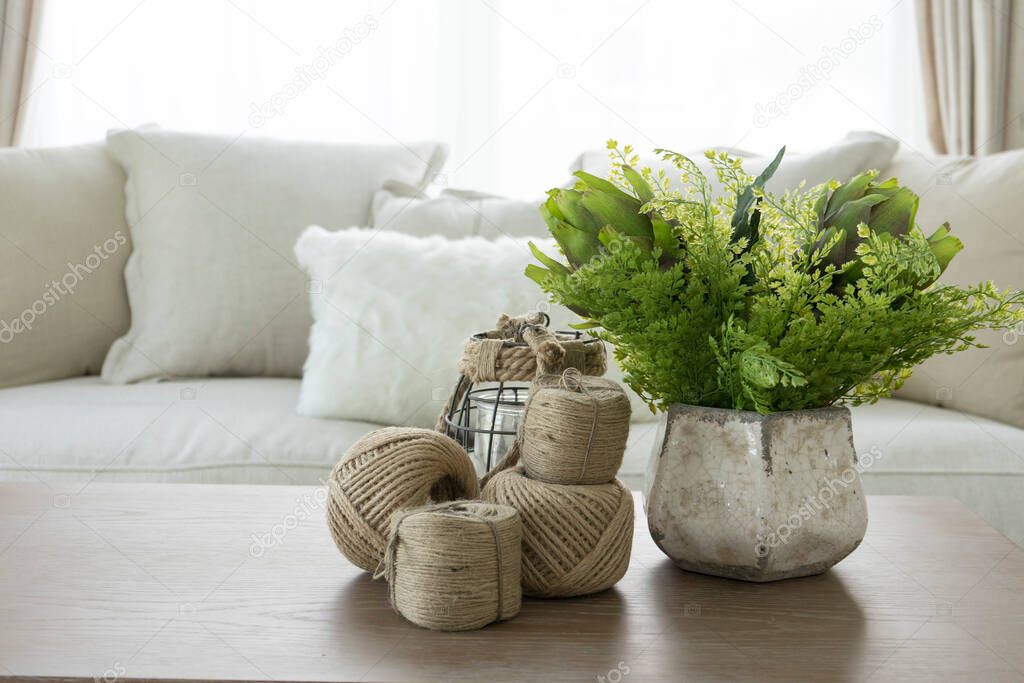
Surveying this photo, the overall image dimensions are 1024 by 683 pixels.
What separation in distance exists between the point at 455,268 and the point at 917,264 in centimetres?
103

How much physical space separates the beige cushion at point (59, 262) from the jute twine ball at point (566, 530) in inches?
53.9

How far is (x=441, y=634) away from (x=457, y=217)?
1285 millimetres

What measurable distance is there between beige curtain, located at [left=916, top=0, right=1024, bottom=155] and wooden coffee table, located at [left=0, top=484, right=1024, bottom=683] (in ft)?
5.83

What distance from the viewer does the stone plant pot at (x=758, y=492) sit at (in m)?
0.73

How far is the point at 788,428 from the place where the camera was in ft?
2.39

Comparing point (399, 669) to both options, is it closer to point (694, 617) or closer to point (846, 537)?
point (694, 617)

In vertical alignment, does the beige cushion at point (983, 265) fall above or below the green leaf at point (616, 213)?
below

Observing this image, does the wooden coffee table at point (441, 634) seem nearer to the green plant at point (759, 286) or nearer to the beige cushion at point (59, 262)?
the green plant at point (759, 286)

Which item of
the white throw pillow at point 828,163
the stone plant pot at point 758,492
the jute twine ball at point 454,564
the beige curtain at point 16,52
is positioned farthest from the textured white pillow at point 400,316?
the beige curtain at point 16,52

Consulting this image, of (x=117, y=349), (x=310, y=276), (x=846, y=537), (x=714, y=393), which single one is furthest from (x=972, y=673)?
(x=117, y=349)

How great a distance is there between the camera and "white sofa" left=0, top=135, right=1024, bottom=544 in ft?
4.66

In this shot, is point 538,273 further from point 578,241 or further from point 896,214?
point 896,214

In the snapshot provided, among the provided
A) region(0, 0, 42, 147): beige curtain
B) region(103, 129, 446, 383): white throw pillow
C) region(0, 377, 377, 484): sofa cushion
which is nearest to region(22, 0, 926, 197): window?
region(0, 0, 42, 147): beige curtain

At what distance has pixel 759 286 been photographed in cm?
73
